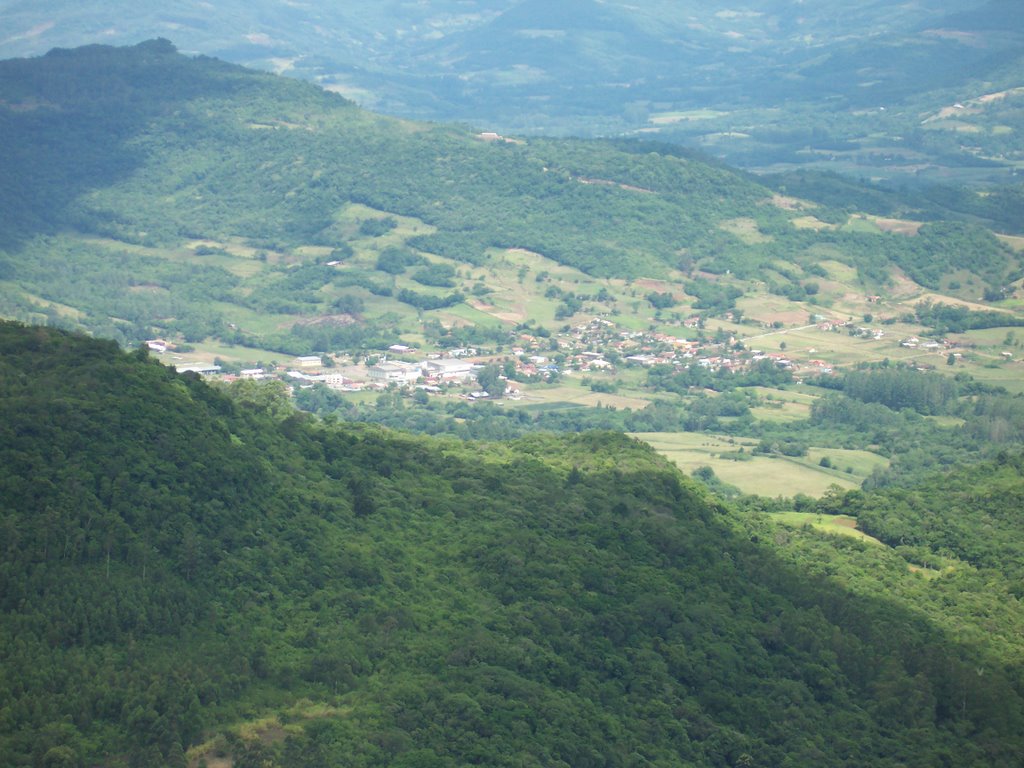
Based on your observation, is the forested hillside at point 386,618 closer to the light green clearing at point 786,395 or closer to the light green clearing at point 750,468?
the light green clearing at point 750,468

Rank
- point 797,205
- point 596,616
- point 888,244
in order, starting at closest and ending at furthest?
point 596,616 < point 888,244 < point 797,205

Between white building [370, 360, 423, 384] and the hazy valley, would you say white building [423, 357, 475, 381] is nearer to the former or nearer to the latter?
the hazy valley

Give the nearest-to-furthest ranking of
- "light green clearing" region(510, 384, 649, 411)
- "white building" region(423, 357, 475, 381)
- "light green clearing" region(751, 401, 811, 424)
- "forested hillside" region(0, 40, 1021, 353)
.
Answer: "light green clearing" region(751, 401, 811, 424) → "light green clearing" region(510, 384, 649, 411) → "white building" region(423, 357, 475, 381) → "forested hillside" region(0, 40, 1021, 353)

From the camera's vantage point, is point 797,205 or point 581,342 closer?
point 581,342

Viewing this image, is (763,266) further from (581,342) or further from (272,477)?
(272,477)

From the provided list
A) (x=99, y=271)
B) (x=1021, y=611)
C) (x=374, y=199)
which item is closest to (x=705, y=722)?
(x=1021, y=611)

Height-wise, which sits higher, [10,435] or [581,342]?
[10,435]

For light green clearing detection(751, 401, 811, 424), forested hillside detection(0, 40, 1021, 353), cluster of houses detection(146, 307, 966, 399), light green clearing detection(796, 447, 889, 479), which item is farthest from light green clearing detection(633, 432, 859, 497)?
forested hillside detection(0, 40, 1021, 353)

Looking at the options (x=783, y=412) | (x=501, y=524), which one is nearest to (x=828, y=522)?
(x=501, y=524)
